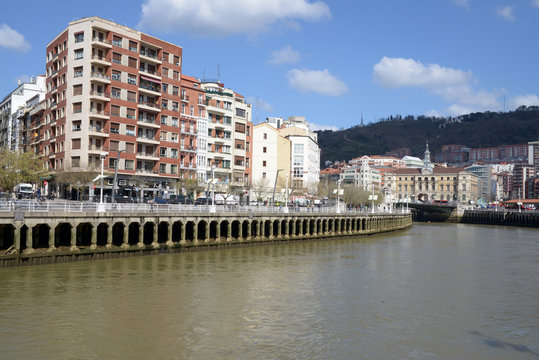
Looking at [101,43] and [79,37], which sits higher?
[79,37]

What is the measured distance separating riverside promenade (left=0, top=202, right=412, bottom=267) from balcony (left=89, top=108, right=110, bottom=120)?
2786 cm

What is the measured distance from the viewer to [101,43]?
76.1 m

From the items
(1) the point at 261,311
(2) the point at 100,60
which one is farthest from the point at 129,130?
(1) the point at 261,311

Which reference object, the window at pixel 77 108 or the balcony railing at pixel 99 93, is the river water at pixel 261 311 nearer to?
the balcony railing at pixel 99 93

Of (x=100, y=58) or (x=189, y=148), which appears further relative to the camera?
(x=189, y=148)

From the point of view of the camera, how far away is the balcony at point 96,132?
→ 249 ft

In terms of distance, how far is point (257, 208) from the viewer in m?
64.0

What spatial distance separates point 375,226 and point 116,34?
179 feet

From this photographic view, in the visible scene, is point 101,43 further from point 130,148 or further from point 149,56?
point 130,148

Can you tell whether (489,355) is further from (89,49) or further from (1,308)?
(89,49)

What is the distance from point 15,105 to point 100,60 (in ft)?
174

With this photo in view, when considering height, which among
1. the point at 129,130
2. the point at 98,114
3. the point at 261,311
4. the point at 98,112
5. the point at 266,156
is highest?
the point at 98,112

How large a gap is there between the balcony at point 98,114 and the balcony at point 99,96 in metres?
1.88

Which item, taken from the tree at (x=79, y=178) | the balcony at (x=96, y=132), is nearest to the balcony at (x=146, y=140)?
the balcony at (x=96, y=132)
